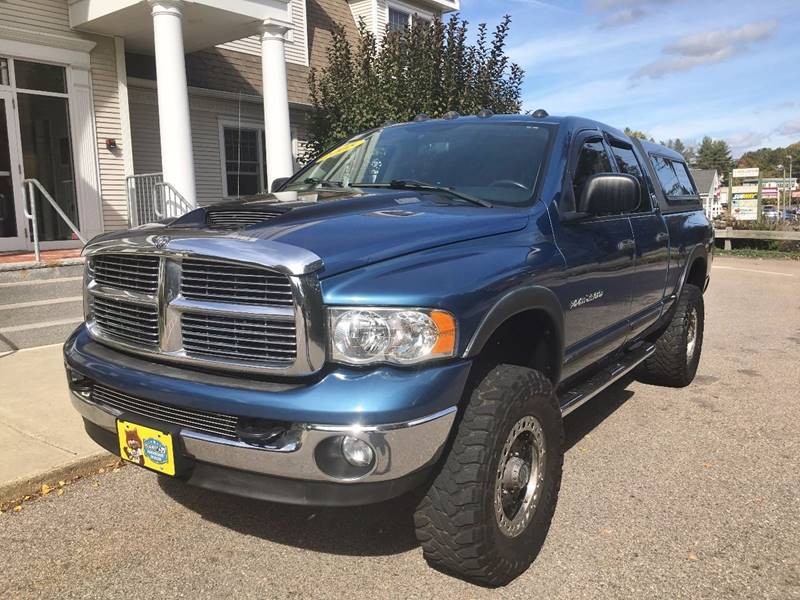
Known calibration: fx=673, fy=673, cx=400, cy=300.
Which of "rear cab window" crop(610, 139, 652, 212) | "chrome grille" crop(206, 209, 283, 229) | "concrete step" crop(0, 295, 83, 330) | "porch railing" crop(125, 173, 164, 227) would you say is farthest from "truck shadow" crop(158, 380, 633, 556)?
"porch railing" crop(125, 173, 164, 227)

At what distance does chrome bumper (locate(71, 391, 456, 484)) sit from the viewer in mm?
2199

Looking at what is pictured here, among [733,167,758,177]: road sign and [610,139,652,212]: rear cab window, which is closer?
[610,139,652,212]: rear cab window

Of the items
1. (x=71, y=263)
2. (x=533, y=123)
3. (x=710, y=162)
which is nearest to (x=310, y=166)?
(x=533, y=123)

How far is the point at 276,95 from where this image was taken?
36.0 ft

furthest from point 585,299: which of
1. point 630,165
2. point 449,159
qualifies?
point 630,165

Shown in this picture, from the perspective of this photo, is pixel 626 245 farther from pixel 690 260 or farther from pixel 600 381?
pixel 690 260

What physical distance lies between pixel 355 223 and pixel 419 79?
8.94m

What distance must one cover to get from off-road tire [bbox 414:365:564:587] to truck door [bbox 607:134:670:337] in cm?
185

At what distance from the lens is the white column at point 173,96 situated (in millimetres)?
9078

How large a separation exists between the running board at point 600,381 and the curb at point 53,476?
2.64 m

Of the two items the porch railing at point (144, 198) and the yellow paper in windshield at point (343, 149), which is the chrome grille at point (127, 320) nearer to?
the yellow paper in windshield at point (343, 149)

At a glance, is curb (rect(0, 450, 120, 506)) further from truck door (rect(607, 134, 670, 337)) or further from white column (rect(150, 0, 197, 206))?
white column (rect(150, 0, 197, 206))

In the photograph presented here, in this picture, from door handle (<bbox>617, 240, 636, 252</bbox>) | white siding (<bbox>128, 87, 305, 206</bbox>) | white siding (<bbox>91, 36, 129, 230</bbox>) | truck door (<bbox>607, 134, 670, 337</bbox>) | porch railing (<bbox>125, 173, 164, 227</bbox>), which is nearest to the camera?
door handle (<bbox>617, 240, 636, 252</bbox>)

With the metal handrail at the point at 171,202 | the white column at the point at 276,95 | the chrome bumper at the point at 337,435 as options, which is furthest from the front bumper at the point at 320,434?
the white column at the point at 276,95
